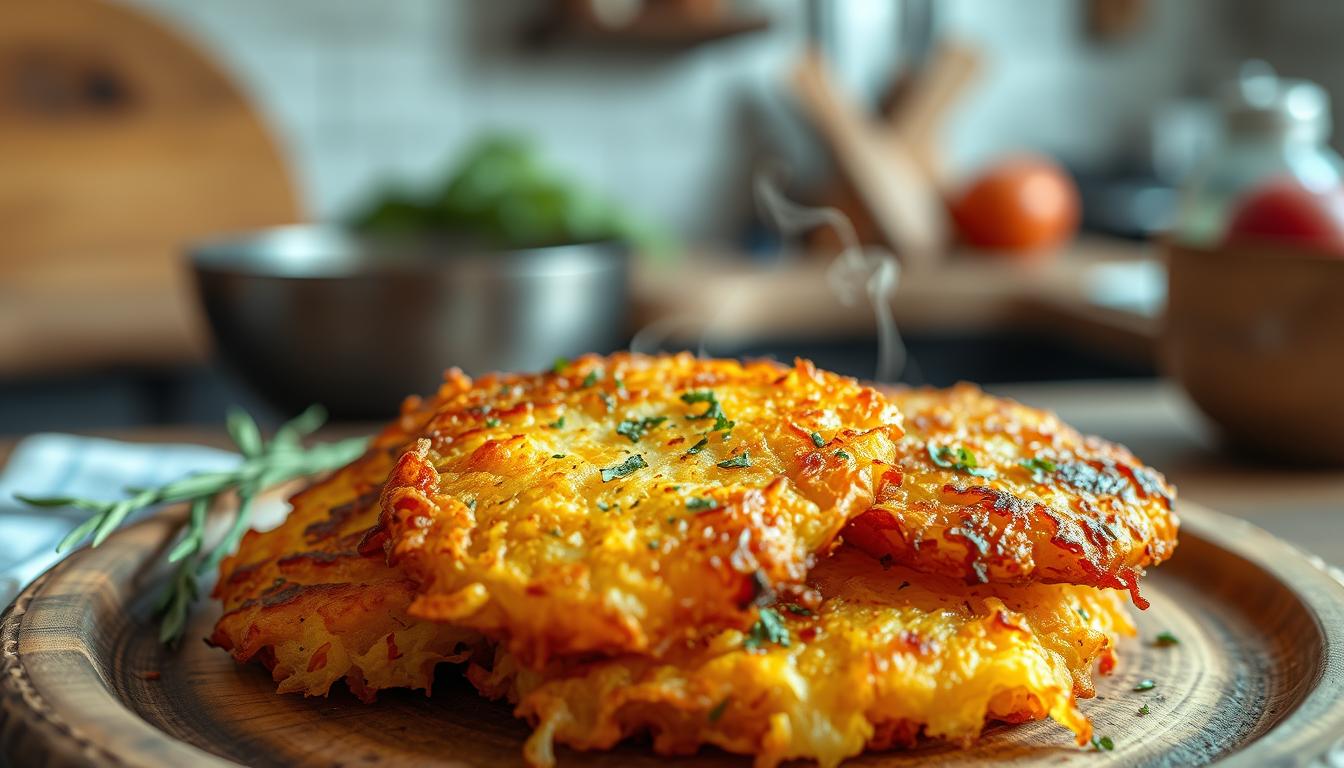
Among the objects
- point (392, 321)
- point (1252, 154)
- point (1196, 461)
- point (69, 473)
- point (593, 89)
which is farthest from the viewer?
point (593, 89)

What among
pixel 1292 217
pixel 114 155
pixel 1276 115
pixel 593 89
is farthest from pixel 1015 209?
pixel 114 155

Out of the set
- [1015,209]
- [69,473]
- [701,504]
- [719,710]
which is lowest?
[1015,209]

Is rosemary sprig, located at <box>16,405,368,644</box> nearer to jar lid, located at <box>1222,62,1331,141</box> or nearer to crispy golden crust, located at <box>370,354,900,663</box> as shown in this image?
crispy golden crust, located at <box>370,354,900,663</box>

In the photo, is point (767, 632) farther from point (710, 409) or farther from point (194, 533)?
point (194, 533)

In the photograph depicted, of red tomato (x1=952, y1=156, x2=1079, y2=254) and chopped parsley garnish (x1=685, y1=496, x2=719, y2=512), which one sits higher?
chopped parsley garnish (x1=685, y1=496, x2=719, y2=512)

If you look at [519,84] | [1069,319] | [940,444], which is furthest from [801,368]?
[519,84]

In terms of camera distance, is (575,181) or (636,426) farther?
(575,181)

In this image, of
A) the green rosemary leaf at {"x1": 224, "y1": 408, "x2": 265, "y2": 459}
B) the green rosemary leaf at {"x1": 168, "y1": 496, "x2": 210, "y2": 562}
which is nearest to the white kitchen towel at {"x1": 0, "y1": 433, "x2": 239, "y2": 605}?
the green rosemary leaf at {"x1": 224, "y1": 408, "x2": 265, "y2": 459}
